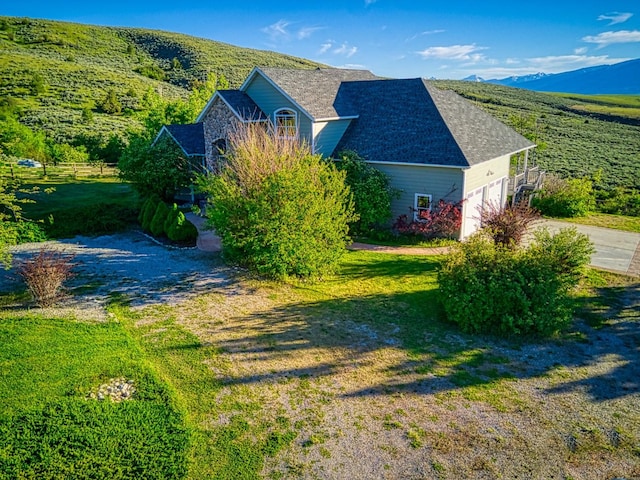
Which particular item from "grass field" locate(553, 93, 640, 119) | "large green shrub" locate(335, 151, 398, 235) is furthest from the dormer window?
"grass field" locate(553, 93, 640, 119)

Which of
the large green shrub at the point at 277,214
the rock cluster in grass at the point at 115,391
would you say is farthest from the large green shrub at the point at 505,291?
the rock cluster in grass at the point at 115,391

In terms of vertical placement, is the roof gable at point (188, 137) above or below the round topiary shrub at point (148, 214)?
above

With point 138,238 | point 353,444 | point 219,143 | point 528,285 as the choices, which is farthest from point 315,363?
point 219,143

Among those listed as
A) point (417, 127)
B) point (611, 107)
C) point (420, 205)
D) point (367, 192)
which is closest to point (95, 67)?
point (417, 127)

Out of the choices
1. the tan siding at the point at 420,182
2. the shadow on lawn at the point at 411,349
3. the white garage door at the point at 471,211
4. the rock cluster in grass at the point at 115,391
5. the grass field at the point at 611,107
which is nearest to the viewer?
the rock cluster in grass at the point at 115,391

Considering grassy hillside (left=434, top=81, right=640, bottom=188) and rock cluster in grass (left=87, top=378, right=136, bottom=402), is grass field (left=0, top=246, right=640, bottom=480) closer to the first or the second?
rock cluster in grass (left=87, top=378, right=136, bottom=402)

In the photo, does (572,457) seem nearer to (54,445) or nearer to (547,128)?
(54,445)

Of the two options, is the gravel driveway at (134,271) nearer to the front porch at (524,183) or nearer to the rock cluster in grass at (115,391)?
the rock cluster in grass at (115,391)
